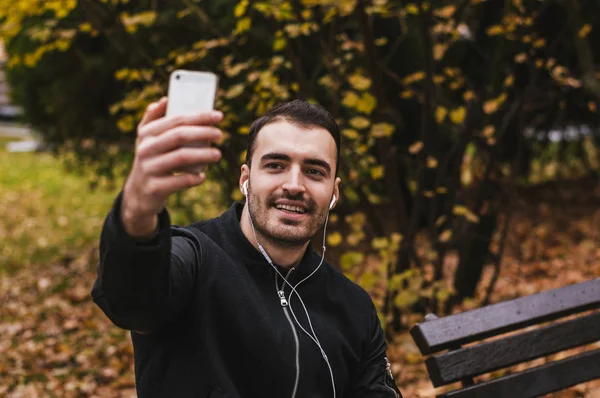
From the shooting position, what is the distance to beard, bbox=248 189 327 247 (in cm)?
195

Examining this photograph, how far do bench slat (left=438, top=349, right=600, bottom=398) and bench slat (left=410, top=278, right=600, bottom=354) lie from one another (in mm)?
168

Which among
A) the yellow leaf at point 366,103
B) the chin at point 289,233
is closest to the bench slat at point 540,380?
the chin at point 289,233

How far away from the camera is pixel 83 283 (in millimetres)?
8336

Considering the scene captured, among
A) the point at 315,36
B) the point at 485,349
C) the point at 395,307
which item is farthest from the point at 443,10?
the point at 485,349

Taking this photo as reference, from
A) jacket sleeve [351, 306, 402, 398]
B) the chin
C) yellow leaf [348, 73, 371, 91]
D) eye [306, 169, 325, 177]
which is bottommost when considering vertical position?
jacket sleeve [351, 306, 402, 398]

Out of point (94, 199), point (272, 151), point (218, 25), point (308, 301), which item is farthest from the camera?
point (94, 199)

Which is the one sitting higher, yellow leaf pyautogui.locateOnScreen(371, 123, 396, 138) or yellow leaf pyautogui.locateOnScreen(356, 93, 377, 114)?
yellow leaf pyautogui.locateOnScreen(356, 93, 377, 114)

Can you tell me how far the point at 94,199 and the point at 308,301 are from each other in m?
13.7

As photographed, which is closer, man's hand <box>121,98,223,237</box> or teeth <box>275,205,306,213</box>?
man's hand <box>121,98,223,237</box>

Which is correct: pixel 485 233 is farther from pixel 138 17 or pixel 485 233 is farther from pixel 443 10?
pixel 138 17

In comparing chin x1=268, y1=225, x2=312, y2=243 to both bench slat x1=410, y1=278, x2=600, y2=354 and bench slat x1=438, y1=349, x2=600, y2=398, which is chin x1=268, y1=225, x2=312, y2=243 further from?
bench slat x1=438, y1=349, x2=600, y2=398

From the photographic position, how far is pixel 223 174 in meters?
5.25

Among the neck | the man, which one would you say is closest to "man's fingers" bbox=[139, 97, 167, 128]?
the man

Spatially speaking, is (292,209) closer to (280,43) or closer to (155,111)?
(155,111)
